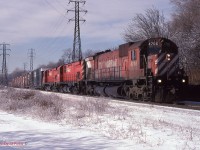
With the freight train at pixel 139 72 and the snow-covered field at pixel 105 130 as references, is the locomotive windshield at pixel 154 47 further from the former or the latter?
the snow-covered field at pixel 105 130

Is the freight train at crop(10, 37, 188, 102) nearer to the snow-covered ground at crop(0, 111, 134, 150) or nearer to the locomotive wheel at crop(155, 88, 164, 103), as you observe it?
the locomotive wheel at crop(155, 88, 164, 103)

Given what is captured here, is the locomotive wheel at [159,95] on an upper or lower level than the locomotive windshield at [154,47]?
lower

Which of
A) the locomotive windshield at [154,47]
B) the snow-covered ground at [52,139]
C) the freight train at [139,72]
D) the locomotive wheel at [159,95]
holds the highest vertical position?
the locomotive windshield at [154,47]

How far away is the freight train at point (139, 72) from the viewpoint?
21.3 meters

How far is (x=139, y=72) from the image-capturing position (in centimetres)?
2242

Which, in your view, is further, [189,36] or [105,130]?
[189,36]

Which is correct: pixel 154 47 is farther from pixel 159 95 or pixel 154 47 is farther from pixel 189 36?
pixel 189 36

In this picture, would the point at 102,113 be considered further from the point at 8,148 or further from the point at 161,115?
the point at 8,148

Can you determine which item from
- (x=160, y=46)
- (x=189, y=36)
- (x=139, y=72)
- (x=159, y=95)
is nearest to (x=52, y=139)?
(x=159, y=95)

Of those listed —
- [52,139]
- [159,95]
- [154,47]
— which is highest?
[154,47]

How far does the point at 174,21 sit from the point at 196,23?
669 cm

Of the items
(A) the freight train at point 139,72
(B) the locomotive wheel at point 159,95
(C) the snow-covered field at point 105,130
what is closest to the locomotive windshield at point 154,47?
(A) the freight train at point 139,72

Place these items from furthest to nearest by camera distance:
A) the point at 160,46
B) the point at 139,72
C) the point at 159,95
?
the point at 139,72 < the point at 160,46 < the point at 159,95

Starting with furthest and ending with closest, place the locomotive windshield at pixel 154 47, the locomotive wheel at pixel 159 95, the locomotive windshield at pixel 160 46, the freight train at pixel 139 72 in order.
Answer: the locomotive windshield at pixel 154 47 < the locomotive windshield at pixel 160 46 < the freight train at pixel 139 72 < the locomotive wheel at pixel 159 95
